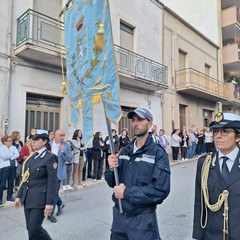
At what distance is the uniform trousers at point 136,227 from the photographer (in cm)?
211

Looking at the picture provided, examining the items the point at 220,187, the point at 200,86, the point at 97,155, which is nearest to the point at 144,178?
the point at 220,187

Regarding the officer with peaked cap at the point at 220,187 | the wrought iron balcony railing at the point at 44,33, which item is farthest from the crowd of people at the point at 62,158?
the wrought iron balcony railing at the point at 44,33

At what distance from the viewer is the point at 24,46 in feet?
27.1

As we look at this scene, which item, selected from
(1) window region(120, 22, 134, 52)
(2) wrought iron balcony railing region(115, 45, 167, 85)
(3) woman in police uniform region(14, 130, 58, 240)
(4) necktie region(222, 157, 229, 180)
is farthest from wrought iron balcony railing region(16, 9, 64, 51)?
(4) necktie region(222, 157, 229, 180)

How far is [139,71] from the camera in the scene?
43.5ft

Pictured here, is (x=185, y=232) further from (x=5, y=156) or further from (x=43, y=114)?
(x=43, y=114)

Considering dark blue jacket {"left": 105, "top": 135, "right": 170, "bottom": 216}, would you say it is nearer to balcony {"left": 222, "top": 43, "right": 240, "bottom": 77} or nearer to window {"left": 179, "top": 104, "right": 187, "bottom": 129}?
window {"left": 179, "top": 104, "right": 187, "bottom": 129}

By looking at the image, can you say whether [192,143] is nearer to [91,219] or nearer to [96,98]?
[91,219]

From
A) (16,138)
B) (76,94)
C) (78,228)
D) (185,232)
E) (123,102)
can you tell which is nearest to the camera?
(76,94)

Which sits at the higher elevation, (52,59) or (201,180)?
(52,59)

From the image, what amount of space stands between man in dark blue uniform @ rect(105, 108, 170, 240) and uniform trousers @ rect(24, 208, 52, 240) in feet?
3.97

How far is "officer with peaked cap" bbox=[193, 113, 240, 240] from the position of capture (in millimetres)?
1924

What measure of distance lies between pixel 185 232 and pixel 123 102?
29.9 ft

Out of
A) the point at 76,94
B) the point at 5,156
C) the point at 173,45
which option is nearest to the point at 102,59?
the point at 76,94
